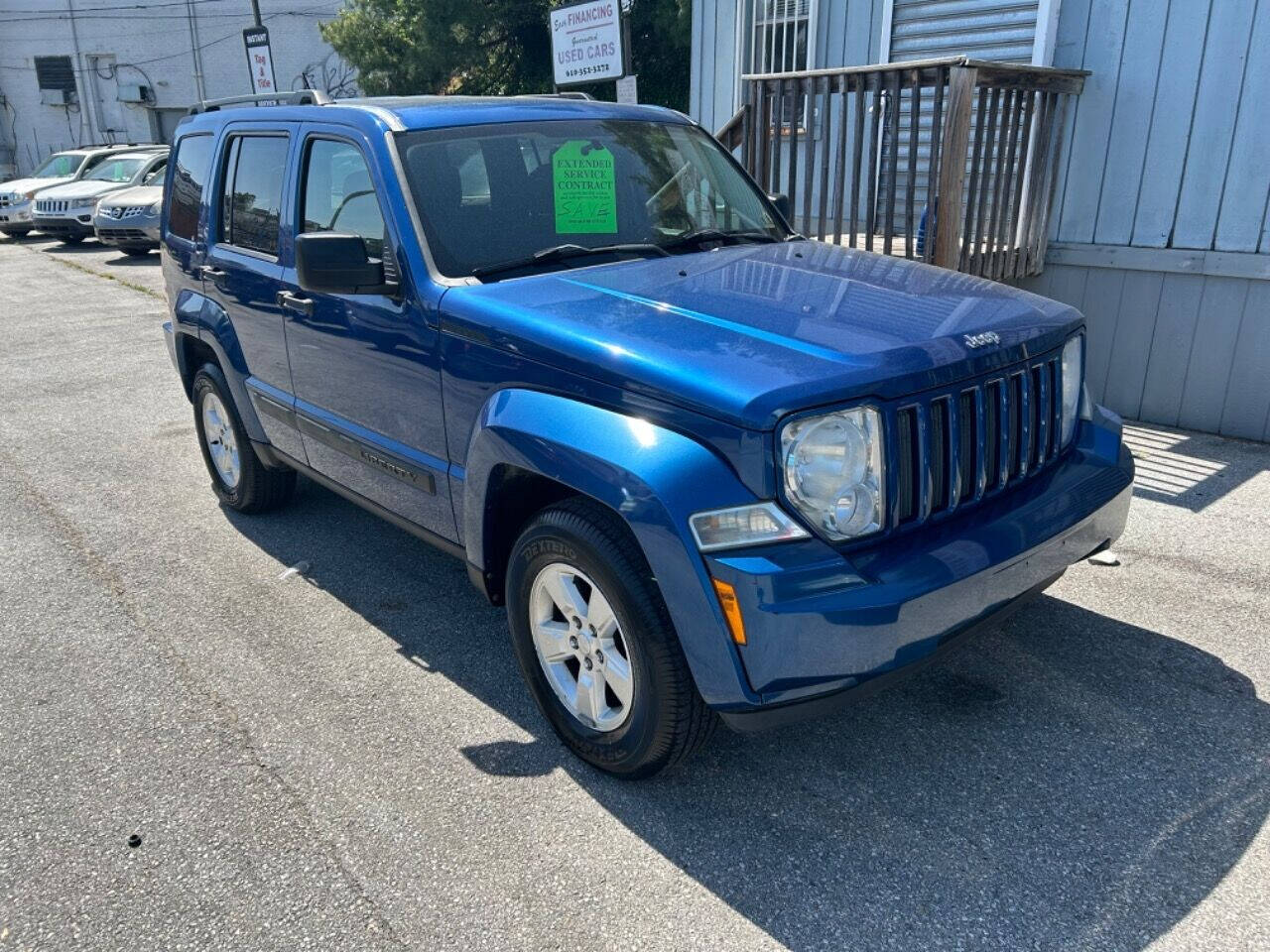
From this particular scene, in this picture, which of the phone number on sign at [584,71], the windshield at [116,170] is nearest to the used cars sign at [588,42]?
the phone number on sign at [584,71]

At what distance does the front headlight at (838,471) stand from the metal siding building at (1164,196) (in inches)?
188

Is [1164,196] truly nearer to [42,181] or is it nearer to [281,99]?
[281,99]

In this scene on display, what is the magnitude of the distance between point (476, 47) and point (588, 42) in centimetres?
1596

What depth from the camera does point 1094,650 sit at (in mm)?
3643

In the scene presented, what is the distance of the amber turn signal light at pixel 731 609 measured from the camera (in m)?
2.40

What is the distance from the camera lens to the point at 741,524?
8.00 ft

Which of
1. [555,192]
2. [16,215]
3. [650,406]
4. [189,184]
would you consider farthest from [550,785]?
[16,215]

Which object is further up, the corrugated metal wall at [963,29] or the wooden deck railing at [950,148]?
the corrugated metal wall at [963,29]

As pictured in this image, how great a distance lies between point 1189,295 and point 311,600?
5.57 m

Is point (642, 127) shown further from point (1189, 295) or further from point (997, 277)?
point (1189, 295)

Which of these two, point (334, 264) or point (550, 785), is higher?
point (334, 264)

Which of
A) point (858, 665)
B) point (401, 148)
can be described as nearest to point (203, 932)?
point (858, 665)

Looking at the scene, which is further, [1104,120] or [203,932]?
[1104,120]

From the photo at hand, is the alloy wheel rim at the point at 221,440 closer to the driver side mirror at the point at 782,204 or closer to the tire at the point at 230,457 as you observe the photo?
the tire at the point at 230,457
